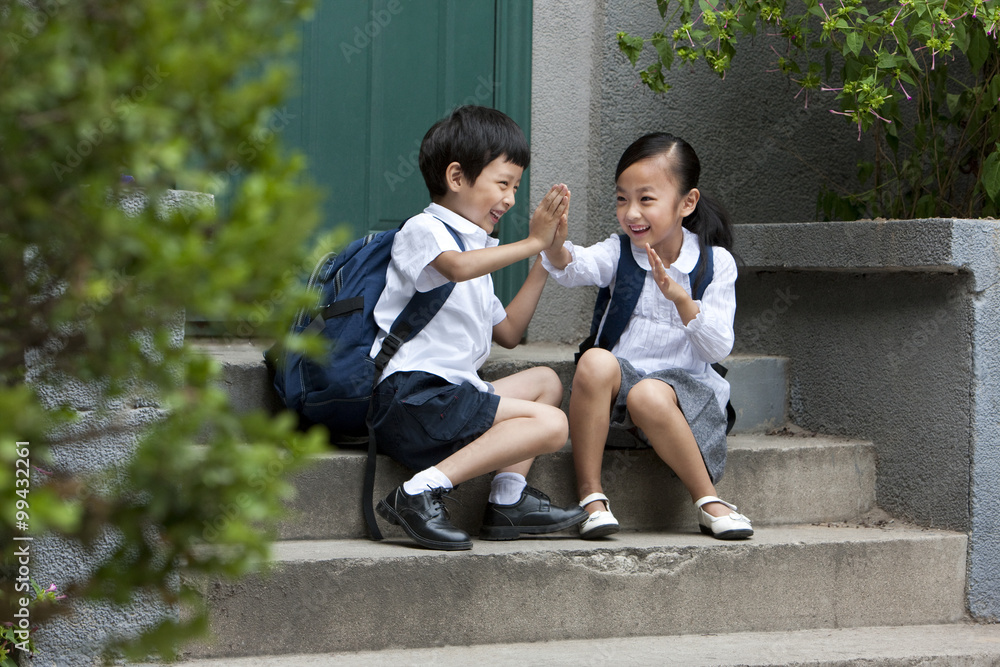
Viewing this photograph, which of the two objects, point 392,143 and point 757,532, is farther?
point 392,143

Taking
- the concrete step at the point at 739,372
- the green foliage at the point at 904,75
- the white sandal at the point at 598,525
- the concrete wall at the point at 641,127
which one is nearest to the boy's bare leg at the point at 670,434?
the white sandal at the point at 598,525

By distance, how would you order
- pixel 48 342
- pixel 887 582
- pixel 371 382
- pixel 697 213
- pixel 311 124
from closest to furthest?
pixel 48 342
pixel 371 382
pixel 887 582
pixel 697 213
pixel 311 124

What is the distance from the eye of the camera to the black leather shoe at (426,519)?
8.19 feet

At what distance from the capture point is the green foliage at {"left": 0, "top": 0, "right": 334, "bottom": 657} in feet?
2.86

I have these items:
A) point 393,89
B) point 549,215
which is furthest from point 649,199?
point 393,89

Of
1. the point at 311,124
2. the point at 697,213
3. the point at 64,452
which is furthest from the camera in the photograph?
the point at 311,124

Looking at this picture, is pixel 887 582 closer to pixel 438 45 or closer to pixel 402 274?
pixel 402 274

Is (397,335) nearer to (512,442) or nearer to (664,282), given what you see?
(512,442)

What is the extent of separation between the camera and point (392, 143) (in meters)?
3.74

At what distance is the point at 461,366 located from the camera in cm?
273

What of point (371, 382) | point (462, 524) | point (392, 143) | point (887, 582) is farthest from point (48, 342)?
point (392, 143)

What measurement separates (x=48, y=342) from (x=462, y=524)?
1.78m

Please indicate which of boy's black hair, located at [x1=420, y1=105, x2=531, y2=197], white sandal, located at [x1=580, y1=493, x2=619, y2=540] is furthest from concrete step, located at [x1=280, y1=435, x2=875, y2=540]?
boy's black hair, located at [x1=420, y1=105, x2=531, y2=197]

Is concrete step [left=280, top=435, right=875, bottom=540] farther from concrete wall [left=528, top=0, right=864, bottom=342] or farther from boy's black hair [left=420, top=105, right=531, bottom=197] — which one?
concrete wall [left=528, top=0, right=864, bottom=342]
